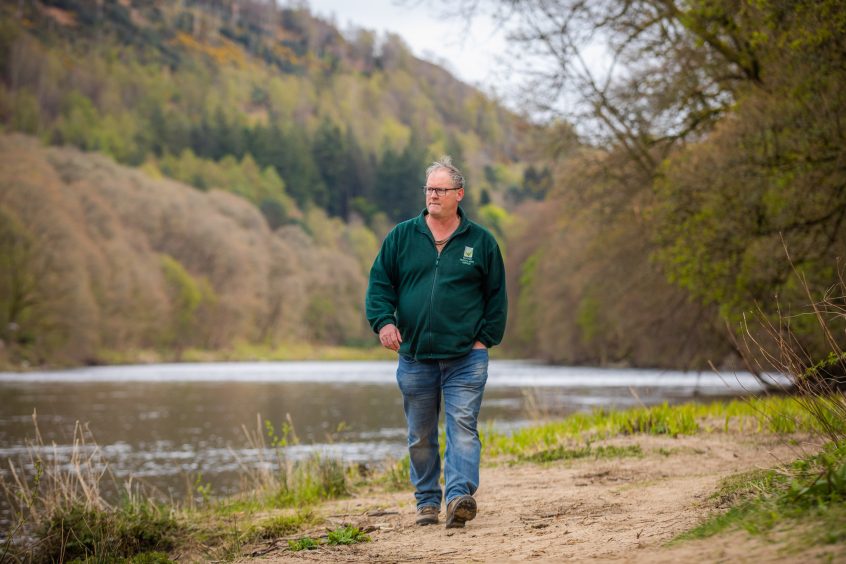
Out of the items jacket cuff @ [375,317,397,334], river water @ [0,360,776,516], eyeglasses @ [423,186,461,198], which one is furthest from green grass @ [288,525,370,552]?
river water @ [0,360,776,516]

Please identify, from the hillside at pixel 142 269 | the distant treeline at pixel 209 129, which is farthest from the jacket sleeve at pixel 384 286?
the distant treeline at pixel 209 129

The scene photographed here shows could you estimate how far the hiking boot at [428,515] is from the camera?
6867 mm

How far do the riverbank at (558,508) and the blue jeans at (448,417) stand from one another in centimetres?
31

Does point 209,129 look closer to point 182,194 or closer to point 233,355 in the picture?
point 182,194

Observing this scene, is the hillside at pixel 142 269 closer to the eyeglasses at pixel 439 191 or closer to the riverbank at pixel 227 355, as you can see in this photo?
the riverbank at pixel 227 355

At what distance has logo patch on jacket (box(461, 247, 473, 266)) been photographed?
6812 mm

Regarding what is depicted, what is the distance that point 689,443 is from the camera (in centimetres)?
1046

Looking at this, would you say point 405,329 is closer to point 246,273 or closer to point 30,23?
point 246,273

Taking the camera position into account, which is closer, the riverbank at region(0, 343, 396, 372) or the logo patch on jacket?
the logo patch on jacket

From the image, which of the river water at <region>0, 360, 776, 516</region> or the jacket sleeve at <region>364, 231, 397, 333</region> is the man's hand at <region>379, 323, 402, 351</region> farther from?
the river water at <region>0, 360, 776, 516</region>

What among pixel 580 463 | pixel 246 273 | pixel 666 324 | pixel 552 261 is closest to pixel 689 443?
pixel 580 463

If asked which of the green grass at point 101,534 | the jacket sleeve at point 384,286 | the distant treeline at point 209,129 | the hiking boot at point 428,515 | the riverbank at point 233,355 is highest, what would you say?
the distant treeline at point 209,129

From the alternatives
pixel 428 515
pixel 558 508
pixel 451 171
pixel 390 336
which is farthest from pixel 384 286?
pixel 558 508

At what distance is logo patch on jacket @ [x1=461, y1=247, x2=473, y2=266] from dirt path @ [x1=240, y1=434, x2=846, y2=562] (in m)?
1.72
